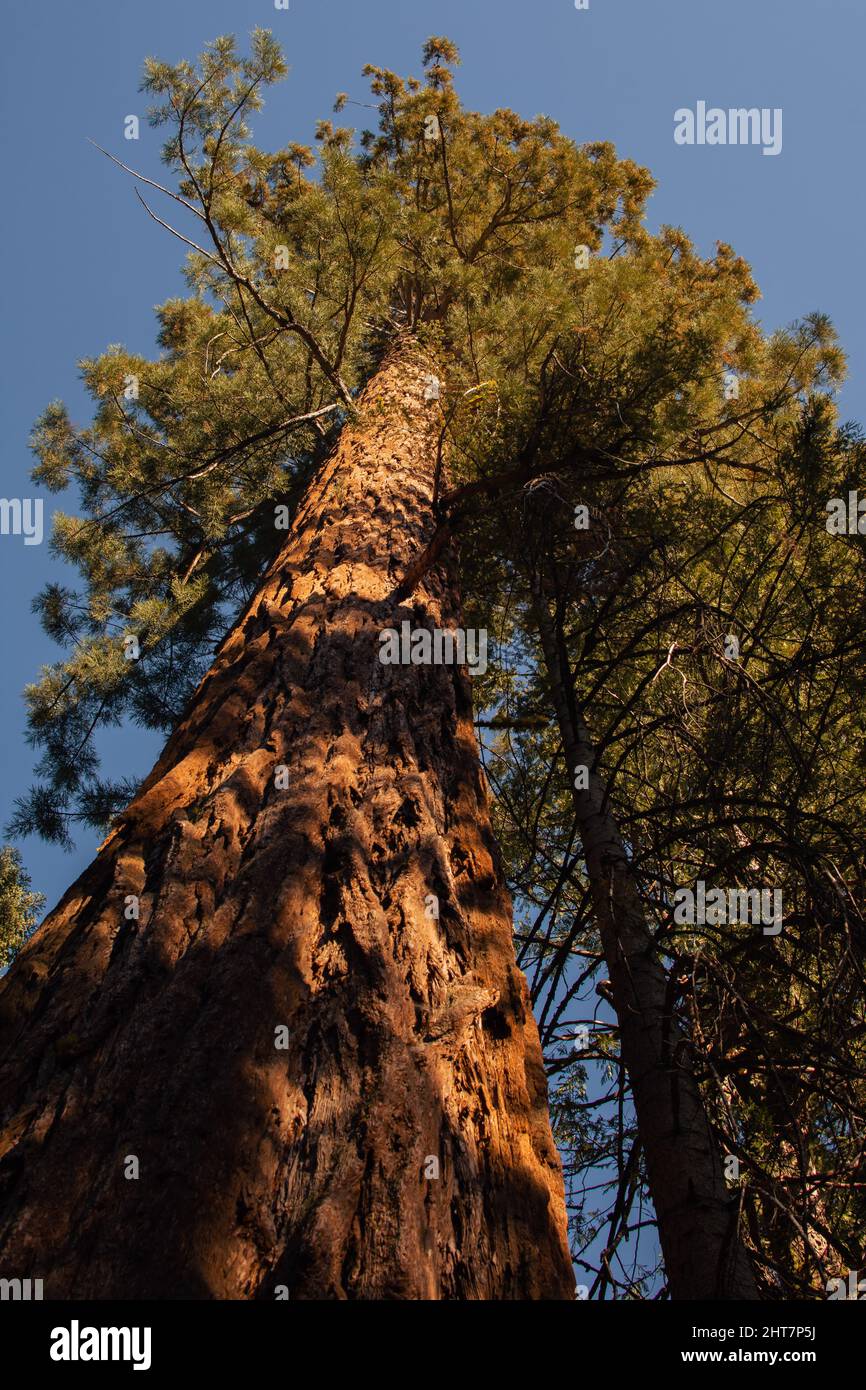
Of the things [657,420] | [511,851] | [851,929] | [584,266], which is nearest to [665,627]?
[657,420]

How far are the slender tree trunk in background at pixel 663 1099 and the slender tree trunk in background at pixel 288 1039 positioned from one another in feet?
2.61

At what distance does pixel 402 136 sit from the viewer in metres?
10.3

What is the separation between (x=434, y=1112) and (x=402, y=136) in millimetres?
10864

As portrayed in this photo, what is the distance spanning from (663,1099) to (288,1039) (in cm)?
166

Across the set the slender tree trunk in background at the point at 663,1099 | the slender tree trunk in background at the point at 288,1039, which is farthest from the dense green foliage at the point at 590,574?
the slender tree trunk in background at the point at 288,1039

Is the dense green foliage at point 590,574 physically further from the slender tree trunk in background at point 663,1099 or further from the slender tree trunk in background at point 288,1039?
the slender tree trunk in background at point 288,1039

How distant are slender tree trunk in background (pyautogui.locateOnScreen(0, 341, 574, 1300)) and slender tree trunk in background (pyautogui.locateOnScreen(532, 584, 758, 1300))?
797 mm

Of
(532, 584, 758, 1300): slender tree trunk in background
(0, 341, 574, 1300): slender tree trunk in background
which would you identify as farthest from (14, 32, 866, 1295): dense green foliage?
(0, 341, 574, 1300): slender tree trunk in background

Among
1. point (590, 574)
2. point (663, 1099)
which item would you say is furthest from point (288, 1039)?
point (590, 574)

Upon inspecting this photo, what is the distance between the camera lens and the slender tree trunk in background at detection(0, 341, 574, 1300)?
57.8 inches

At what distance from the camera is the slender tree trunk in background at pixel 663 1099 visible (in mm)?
2621

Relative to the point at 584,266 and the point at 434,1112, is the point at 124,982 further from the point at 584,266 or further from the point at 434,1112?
the point at 584,266

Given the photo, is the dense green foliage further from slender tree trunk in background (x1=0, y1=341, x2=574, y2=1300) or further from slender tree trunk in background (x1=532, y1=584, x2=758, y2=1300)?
slender tree trunk in background (x1=0, y1=341, x2=574, y2=1300)

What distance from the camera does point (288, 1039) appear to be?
1.79m
